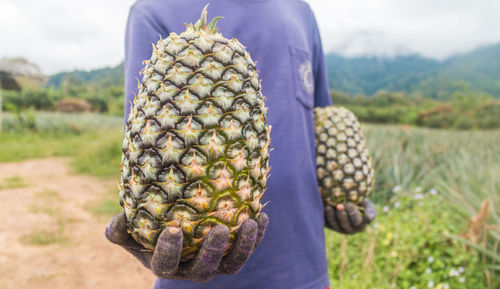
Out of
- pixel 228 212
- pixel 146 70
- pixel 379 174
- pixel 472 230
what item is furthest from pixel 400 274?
pixel 146 70

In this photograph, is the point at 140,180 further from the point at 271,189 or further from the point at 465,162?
the point at 465,162

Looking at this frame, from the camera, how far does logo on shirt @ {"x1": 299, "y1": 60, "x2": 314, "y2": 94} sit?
1.98 meters

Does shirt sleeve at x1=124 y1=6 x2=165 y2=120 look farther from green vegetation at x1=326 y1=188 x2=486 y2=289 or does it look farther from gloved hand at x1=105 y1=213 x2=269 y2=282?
green vegetation at x1=326 y1=188 x2=486 y2=289

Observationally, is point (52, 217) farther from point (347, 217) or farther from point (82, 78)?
point (82, 78)

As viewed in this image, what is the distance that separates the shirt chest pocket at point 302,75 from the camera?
1918 millimetres

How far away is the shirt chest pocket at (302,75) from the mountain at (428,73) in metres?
29.3

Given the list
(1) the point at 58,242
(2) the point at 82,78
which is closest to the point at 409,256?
(1) the point at 58,242

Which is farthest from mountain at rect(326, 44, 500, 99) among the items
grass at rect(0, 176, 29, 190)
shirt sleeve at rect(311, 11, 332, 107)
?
shirt sleeve at rect(311, 11, 332, 107)

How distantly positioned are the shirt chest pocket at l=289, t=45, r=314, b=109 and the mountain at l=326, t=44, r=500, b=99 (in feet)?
96.0

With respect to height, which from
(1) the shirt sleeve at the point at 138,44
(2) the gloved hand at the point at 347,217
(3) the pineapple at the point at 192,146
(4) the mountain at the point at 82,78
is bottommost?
(4) the mountain at the point at 82,78

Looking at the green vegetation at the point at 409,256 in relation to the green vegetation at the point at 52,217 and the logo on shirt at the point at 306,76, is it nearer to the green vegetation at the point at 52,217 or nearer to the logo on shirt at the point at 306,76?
the logo on shirt at the point at 306,76

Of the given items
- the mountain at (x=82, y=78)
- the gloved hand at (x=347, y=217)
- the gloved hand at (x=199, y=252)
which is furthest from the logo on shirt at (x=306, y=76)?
the mountain at (x=82, y=78)

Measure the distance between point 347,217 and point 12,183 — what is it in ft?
30.4

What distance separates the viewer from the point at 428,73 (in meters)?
38.3
